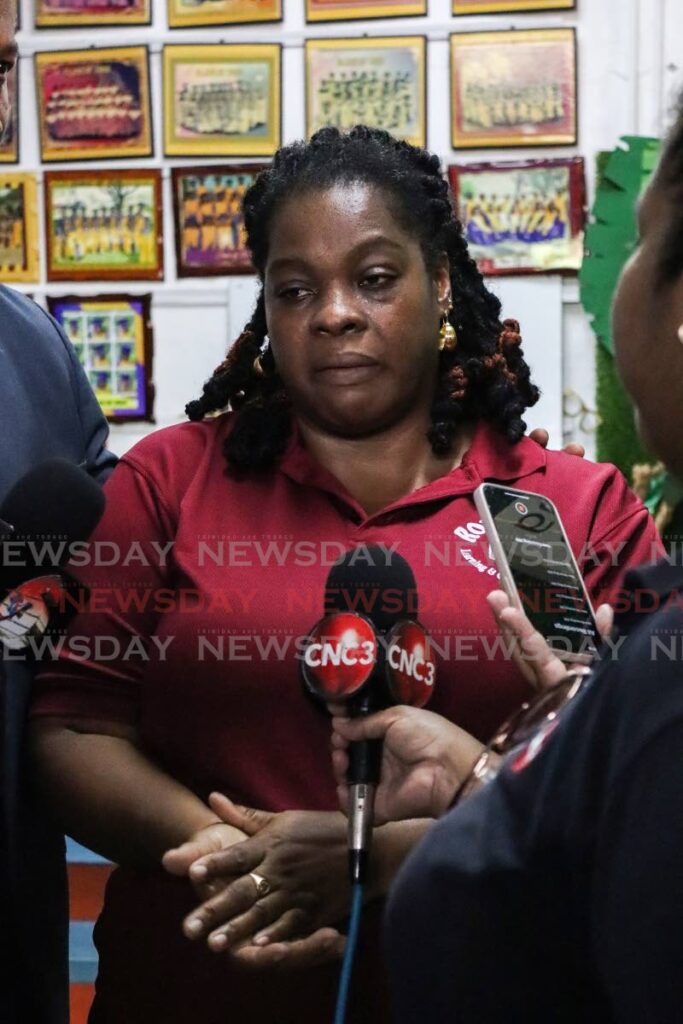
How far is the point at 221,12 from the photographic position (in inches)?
101

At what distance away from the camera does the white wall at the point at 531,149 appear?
2.48 meters

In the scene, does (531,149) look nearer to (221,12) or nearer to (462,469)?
(221,12)

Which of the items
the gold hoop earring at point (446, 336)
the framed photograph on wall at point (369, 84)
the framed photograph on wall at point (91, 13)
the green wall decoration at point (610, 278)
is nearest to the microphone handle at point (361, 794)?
the gold hoop earring at point (446, 336)

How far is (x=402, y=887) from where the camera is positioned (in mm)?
668

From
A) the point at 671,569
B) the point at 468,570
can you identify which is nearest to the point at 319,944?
the point at 468,570

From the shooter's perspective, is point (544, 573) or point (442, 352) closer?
point (544, 573)

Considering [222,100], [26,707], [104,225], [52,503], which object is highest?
[222,100]

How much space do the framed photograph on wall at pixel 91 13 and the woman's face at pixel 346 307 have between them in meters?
1.46

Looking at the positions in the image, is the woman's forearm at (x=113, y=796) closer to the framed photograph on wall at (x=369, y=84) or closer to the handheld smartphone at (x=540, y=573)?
the handheld smartphone at (x=540, y=573)

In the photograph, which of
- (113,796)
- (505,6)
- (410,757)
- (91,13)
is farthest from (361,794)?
(91,13)

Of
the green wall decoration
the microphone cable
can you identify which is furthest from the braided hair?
the green wall decoration

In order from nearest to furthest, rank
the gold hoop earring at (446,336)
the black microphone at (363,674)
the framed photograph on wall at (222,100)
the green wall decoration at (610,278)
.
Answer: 1. the black microphone at (363,674)
2. the gold hoop earring at (446,336)
3. the green wall decoration at (610,278)
4. the framed photograph on wall at (222,100)

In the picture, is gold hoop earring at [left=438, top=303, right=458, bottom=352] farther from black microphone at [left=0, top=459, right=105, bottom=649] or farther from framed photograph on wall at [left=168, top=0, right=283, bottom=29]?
framed photograph on wall at [left=168, top=0, right=283, bottom=29]

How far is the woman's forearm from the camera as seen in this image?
1.18m
